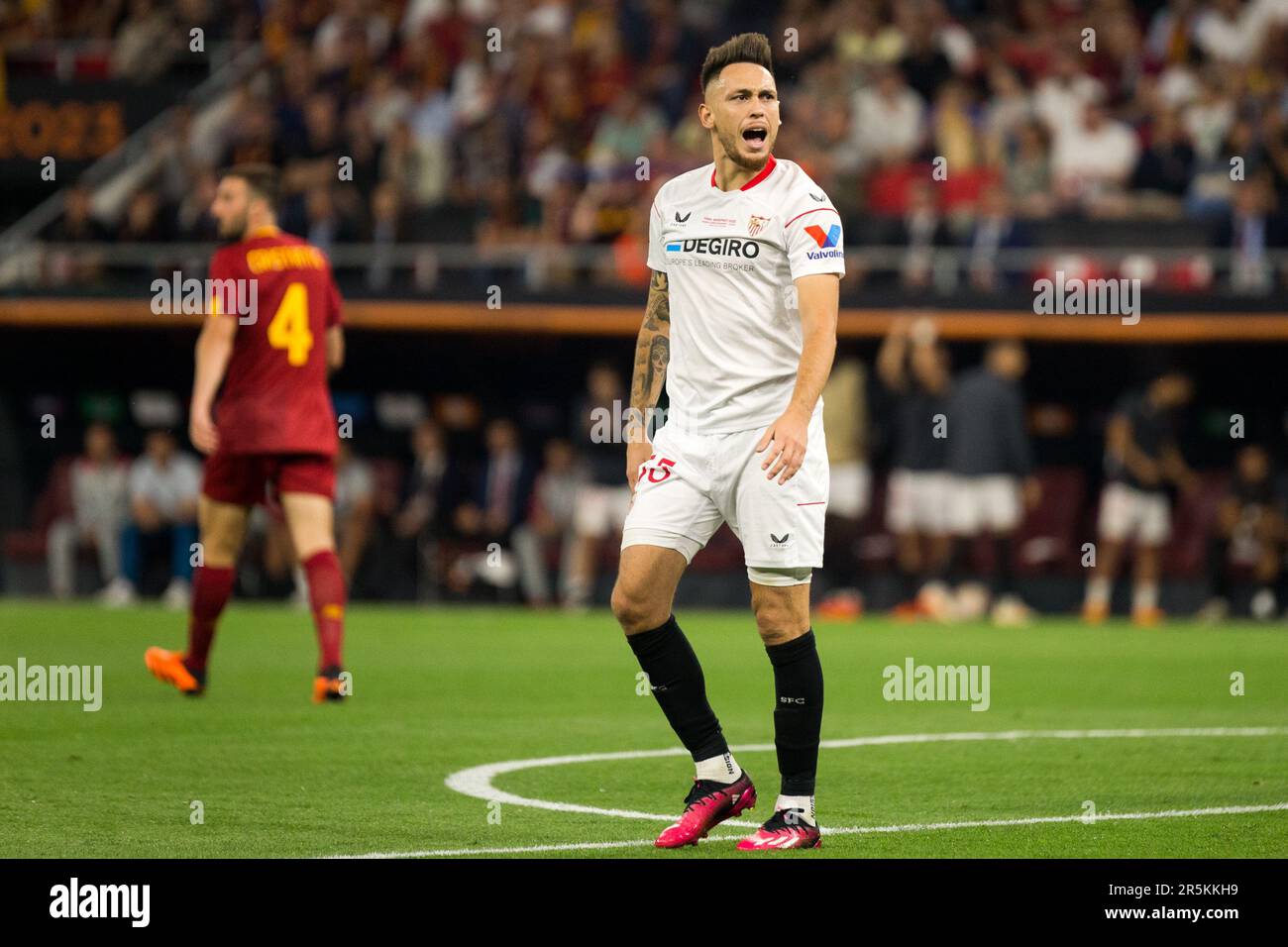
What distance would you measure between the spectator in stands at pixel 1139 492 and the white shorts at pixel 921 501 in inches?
60.1

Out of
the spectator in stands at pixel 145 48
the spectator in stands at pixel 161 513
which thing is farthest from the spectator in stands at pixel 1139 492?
the spectator in stands at pixel 145 48

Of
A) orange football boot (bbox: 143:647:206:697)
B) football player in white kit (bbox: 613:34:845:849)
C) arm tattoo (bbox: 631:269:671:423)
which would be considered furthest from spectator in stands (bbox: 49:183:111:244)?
football player in white kit (bbox: 613:34:845:849)

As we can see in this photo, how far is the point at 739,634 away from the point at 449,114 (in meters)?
8.81

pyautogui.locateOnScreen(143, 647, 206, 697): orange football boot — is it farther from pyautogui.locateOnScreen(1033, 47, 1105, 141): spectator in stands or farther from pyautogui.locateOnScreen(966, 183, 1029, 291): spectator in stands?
pyautogui.locateOnScreen(1033, 47, 1105, 141): spectator in stands

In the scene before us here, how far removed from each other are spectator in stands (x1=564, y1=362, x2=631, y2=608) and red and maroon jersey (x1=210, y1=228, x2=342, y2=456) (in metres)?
9.21

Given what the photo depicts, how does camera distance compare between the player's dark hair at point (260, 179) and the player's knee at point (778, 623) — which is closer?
the player's knee at point (778, 623)

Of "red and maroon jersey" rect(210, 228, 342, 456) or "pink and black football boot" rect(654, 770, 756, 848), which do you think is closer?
"pink and black football boot" rect(654, 770, 756, 848)

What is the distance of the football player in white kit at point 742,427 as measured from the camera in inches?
245

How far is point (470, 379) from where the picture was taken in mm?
22578

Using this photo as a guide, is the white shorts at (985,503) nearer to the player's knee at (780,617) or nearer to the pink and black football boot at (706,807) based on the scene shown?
the pink and black football boot at (706,807)

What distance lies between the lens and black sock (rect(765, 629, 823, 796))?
247 inches
